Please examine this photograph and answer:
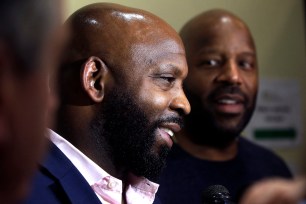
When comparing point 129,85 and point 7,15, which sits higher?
point 7,15

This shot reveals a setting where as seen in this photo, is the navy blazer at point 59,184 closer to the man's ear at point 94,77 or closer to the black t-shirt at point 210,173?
the man's ear at point 94,77

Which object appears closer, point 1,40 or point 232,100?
point 1,40

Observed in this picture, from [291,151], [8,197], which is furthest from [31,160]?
Result: [291,151]

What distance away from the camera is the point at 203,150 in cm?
125

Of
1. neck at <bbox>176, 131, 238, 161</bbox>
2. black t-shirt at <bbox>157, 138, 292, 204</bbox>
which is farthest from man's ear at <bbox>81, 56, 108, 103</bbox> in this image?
neck at <bbox>176, 131, 238, 161</bbox>

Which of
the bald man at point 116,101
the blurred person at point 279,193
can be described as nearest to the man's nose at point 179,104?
the bald man at point 116,101

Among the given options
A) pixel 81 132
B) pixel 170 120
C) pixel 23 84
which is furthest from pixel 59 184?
pixel 23 84

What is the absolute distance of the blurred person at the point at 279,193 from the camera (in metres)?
0.41

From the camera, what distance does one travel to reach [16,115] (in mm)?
375

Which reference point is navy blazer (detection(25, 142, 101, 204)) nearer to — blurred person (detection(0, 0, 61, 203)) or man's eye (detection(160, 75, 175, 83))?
man's eye (detection(160, 75, 175, 83))

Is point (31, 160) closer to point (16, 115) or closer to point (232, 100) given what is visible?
point (16, 115)

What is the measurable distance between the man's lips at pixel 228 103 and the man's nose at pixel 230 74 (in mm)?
33

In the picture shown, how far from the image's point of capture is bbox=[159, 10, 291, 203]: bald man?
1.22m

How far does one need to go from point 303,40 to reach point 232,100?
555 millimetres
